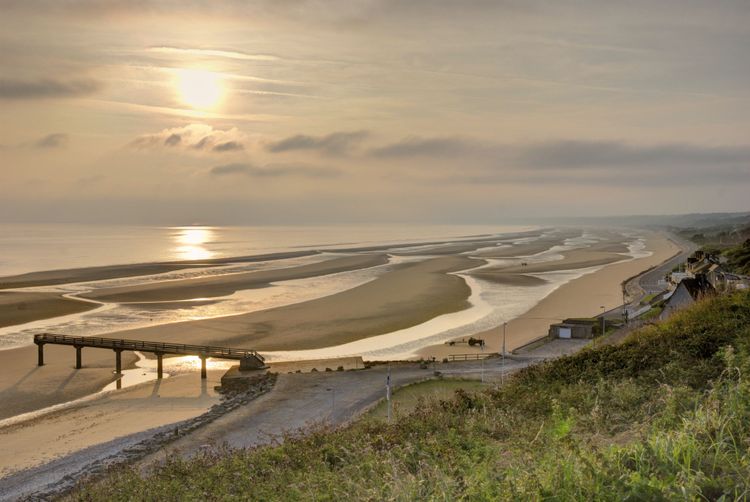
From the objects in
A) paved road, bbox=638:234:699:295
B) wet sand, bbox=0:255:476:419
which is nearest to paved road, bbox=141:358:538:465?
wet sand, bbox=0:255:476:419

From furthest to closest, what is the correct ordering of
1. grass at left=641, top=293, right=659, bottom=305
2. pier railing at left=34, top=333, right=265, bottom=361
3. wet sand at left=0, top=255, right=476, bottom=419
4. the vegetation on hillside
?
the vegetation on hillside < grass at left=641, top=293, right=659, bottom=305 < pier railing at left=34, top=333, right=265, bottom=361 < wet sand at left=0, top=255, right=476, bottom=419

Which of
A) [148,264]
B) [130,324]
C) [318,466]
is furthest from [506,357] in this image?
[148,264]

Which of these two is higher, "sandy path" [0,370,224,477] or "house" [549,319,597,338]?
"house" [549,319,597,338]

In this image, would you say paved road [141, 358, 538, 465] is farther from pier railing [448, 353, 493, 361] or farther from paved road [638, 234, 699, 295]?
paved road [638, 234, 699, 295]

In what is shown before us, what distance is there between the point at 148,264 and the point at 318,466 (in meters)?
84.2

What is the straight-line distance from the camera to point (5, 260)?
309 ft

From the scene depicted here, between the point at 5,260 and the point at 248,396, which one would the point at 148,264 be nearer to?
the point at 5,260

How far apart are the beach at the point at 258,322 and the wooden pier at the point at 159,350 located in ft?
3.22

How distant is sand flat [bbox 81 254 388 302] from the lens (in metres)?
58.0

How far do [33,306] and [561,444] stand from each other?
54158 millimetres

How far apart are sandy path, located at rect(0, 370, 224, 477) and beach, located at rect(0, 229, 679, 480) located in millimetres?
46

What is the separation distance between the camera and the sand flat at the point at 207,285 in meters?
58.0

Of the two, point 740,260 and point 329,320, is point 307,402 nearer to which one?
point 329,320

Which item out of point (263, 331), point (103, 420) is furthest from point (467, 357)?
point (103, 420)
